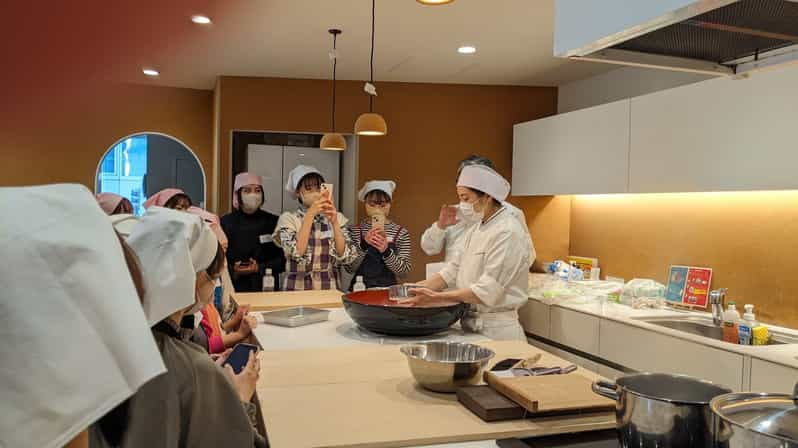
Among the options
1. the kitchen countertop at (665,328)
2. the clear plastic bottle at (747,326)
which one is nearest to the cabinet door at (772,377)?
the kitchen countertop at (665,328)

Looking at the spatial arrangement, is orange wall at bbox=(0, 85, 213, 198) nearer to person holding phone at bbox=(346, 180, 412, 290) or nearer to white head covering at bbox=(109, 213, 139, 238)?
person holding phone at bbox=(346, 180, 412, 290)

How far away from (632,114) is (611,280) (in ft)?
4.08

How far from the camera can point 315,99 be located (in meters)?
4.85

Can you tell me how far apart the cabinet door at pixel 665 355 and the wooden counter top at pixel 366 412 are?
3.63ft

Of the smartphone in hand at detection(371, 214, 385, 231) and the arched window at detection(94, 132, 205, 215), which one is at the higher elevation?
the arched window at detection(94, 132, 205, 215)

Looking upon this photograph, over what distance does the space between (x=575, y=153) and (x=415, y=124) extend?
58.3 inches

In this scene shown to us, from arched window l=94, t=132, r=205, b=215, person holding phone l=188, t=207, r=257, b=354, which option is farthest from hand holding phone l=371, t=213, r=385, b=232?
arched window l=94, t=132, r=205, b=215

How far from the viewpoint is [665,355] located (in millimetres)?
2766

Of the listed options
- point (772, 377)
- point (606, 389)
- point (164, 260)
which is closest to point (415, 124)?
point (772, 377)

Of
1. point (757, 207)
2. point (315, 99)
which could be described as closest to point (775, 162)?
point (757, 207)

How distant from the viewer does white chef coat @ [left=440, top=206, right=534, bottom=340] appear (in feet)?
7.98

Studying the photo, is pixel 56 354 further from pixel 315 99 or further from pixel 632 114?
pixel 315 99

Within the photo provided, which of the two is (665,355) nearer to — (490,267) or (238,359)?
(490,267)

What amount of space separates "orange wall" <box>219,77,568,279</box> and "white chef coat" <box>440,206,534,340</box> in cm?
227
